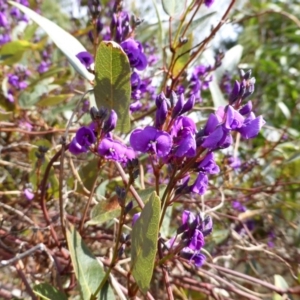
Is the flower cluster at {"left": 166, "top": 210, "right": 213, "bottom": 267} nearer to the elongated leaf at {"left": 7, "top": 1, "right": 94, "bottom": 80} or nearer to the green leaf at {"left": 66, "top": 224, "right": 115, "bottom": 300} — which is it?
the green leaf at {"left": 66, "top": 224, "right": 115, "bottom": 300}

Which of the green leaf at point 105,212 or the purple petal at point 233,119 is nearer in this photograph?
the purple petal at point 233,119

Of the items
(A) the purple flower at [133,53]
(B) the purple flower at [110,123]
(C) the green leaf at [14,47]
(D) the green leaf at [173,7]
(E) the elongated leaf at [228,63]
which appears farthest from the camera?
(E) the elongated leaf at [228,63]

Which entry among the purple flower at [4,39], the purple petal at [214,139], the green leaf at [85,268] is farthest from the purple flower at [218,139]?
the purple flower at [4,39]

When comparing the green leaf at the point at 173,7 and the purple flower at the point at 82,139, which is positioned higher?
the green leaf at the point at 173,7

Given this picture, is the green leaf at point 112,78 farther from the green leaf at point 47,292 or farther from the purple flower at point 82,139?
the green leaf at point 47,292

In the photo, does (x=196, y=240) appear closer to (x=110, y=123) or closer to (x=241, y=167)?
(x=110, y=123)

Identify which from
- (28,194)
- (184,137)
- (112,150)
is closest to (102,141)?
(112,150)

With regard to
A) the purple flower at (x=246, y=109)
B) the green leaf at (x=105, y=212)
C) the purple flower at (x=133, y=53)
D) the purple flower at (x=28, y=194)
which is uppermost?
the purple flower at (x=133, y=53)

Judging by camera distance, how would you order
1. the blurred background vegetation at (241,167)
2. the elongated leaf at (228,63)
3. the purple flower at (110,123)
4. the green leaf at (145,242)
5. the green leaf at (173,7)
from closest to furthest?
the green leaf at (145,242)
the purple flower at (110,123)
the green leaf at (173,7)
the blurred background vegetation at (241,167)
the elongated leaf at (228,63)
